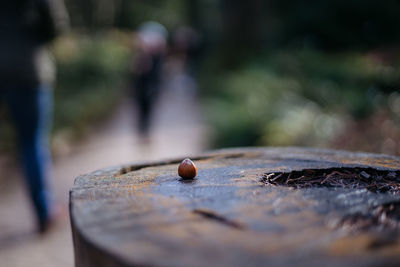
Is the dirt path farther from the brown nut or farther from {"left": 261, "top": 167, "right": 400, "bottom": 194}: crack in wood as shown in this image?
{"left": 261, "top": 167, "right": 400, "bottom": 194}: crack in wood

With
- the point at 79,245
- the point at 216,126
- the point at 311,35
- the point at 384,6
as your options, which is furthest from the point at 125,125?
the point at 79,245

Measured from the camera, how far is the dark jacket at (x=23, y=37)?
3.38 meters

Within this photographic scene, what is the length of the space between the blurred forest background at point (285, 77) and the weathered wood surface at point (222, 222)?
318 centimetres

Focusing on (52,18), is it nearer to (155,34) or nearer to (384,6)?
(155,34)

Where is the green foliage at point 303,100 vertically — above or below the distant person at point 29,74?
below

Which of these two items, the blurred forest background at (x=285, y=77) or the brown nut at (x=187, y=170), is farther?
the blurred forest background at (x=285, y=77)

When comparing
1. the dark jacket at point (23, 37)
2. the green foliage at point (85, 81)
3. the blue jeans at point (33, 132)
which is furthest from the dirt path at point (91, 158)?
the dark jacket at point (23, 37)

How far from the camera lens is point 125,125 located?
9758 millimetres

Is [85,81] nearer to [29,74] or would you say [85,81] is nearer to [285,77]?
[285,77]

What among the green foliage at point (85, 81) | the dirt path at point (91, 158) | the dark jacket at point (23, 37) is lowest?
the dirt path at point (91, 158)

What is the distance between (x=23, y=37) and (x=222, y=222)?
115 inches

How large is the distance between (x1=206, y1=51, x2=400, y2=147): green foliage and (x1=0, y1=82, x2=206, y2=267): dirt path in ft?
3.71

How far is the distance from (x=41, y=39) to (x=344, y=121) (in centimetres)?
375

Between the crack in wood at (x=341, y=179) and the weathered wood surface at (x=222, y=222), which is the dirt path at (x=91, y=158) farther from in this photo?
the crack in wood at (x=341, y=179)
